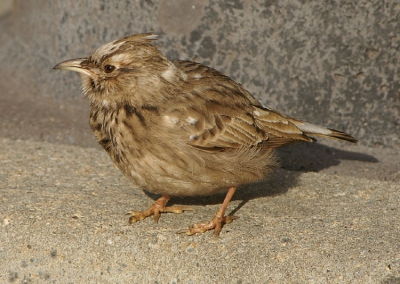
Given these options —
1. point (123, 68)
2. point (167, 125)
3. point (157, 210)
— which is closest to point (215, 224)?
point (157, 210)

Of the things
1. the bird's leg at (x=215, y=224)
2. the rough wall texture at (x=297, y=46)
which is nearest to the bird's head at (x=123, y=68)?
the bird's leg at (x=215, y=224)

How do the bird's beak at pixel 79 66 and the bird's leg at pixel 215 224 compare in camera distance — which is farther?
the bird's beak at pixel 79 66

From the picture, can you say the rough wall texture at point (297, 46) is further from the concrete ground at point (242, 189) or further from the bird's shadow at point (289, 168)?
the bird's shadow at point (289, 168)

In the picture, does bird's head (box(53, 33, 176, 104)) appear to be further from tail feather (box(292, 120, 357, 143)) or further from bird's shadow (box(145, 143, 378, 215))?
tail feather (box(292, 120, 357, 143))

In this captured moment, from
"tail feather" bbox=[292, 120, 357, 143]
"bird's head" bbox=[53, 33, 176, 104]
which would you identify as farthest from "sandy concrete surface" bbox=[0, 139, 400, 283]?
"bird's head" bbox=[53, 33, 176, 104]

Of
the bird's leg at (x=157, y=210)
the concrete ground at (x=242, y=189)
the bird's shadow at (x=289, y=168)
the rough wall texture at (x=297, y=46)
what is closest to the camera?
the concrete ground at (x=242, y=189)

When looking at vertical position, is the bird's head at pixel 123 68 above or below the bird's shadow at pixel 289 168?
above

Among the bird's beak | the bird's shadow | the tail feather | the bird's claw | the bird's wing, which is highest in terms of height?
the bird's beak

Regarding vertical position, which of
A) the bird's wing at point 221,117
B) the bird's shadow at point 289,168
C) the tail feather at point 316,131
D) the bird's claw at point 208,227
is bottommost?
the bird's shadow at point 289,168

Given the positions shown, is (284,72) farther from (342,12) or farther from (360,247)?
(360,247)
